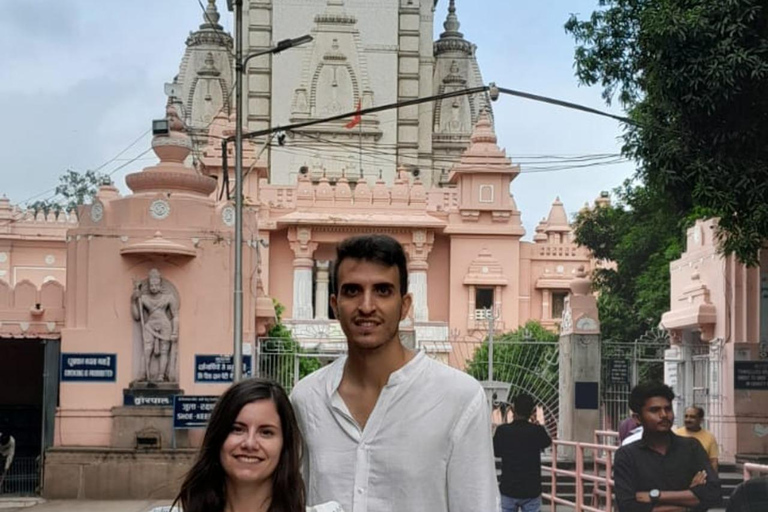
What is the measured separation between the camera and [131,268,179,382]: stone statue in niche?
17.1 metres

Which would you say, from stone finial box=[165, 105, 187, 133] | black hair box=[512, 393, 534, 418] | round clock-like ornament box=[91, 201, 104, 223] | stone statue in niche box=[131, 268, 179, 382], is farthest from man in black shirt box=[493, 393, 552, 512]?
stone finial box=[165, 105, 187, 133]

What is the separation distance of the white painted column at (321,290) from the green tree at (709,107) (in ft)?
76.7

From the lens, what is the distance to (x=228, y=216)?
709 inches

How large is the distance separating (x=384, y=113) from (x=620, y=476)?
39266 mm

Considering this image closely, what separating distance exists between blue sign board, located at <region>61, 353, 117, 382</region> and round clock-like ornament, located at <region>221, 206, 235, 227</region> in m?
2.23

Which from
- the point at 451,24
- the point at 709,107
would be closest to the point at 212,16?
the point at 451,24

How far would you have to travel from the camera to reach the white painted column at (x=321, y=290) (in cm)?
3894

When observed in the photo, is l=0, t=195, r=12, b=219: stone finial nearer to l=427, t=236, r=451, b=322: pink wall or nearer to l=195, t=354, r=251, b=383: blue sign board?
l=427, t=236, r=451, b=322: pink wall

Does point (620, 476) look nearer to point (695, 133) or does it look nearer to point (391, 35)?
point (695, 133)

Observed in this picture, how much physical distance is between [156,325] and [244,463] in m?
14.1

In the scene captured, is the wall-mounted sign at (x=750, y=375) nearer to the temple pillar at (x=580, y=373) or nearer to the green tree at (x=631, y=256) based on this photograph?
the temple pillar at (x=580, y=373)

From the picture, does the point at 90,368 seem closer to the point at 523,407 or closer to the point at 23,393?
the point at 23,393

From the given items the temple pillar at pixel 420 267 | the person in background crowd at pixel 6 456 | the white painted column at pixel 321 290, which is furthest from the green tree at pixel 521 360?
the person in background crowd at pixel 6 456

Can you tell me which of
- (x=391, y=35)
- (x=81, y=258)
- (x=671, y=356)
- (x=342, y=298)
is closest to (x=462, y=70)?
(x=391, y=35)
